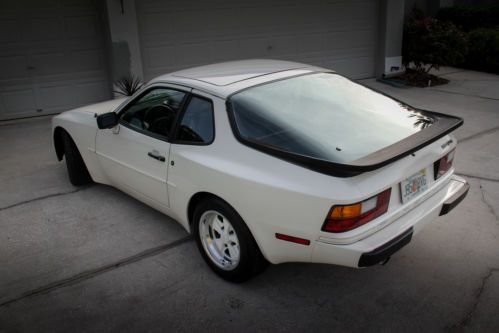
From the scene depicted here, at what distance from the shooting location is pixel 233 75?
369cm

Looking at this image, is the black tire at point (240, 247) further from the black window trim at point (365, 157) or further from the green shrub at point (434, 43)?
the green shrub at point (434, 43)

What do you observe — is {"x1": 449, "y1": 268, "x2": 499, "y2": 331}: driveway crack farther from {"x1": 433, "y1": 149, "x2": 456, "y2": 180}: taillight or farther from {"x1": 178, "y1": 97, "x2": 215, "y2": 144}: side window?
{"x1": 178, "y1": 97, "x2": 215, "y2": 144}: side window

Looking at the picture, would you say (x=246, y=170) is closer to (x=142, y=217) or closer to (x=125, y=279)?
(x=125, y=279)

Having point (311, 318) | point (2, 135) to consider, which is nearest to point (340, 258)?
point (311, 318)

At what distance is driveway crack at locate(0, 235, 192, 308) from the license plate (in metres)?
1.94

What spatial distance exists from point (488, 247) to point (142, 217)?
3103 mm

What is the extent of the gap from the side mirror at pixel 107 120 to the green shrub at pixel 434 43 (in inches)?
328

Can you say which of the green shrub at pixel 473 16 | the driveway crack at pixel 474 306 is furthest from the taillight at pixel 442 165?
the green shrub at pixel 473 16

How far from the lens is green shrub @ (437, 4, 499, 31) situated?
12938 millimetres

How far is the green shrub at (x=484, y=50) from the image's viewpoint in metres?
11.6

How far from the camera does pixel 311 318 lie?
10.0ft

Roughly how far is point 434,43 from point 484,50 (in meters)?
2.54

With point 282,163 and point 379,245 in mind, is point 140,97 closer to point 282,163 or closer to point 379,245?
point 282,163

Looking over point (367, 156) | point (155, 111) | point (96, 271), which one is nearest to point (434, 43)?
point (155, 111)
